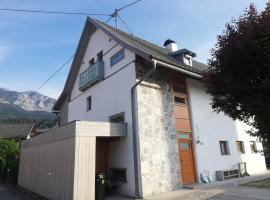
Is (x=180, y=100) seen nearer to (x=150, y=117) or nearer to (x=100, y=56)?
(x=150, y=117)

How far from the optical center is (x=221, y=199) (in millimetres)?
8797

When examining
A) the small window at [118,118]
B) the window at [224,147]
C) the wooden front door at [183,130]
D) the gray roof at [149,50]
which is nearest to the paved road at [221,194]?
the wooden front door at [183,130]

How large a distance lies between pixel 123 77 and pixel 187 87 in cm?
399

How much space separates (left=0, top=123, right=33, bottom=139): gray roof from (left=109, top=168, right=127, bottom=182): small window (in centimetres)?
3381

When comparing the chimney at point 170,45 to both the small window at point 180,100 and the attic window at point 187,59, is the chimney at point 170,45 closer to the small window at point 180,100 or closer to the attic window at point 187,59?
the attic window at point 187,59

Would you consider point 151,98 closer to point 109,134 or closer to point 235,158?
point 109,134

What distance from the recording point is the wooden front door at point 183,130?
40.4ft

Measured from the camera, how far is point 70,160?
31.3 feet

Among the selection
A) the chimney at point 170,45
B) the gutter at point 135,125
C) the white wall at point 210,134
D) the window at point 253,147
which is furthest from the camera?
the chimney at point 170,45

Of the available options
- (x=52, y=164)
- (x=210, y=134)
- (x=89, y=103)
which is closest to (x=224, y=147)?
(x=210, y=134)

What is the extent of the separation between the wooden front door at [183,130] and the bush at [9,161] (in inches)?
499

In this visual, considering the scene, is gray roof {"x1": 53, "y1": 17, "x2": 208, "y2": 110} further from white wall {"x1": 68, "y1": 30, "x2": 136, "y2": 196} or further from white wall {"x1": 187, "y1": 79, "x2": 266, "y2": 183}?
white wall {"x1": 187, "y1": 79, "x2": 266, "y2": 183}

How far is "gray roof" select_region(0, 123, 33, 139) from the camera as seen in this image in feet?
134

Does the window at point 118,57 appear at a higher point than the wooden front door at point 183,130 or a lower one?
higher
